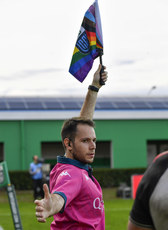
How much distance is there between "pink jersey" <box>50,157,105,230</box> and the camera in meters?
3.50

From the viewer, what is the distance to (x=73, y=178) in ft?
11.3

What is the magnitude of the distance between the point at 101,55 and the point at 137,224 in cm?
270

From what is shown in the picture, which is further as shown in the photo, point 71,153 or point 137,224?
point 71,153

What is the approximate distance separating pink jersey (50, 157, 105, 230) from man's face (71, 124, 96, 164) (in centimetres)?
6

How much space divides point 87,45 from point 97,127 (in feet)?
70.7

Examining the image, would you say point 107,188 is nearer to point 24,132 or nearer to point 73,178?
point 24,132

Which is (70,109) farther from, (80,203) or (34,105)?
(80,203)

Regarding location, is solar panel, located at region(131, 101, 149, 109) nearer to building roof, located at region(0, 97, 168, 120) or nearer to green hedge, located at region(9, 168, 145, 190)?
building roof, located at region(0, 97, 168, 120)

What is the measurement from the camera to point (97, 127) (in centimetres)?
2641

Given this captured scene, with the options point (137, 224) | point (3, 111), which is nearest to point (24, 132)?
point (3, 111)

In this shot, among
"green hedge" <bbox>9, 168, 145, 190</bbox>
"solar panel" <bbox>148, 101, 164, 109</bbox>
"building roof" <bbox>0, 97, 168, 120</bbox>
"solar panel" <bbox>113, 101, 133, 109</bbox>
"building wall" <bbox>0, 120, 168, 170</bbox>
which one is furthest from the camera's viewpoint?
"solar panel" <bbox>148, 101, 164, 109</bbox>

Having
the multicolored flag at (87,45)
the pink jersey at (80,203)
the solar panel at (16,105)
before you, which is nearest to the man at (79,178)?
the pink jersey at (80,203)

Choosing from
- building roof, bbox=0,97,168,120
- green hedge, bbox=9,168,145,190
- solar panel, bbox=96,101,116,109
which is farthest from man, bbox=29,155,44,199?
solar panel, bbox=96,101,116,109

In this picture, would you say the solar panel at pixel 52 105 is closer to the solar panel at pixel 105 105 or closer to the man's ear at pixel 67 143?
the solar panel at pixel 105 105
